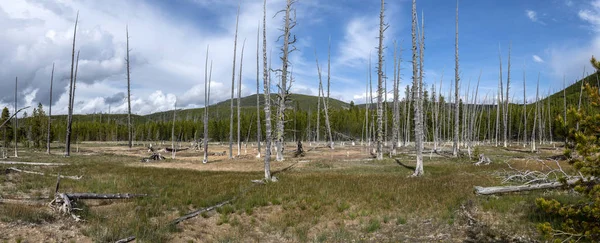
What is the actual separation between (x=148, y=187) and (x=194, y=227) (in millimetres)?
6155

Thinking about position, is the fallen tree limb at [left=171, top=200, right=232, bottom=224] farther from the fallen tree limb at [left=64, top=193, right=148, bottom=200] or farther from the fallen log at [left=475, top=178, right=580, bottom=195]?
the fallen log at [left=475, top=178, right=580, bottom=195]

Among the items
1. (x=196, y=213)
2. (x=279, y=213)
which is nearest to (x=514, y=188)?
(x=279, y=213)

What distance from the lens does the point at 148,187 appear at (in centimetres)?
1576

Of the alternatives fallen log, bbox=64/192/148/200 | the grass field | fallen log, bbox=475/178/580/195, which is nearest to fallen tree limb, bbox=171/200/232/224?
the grass field

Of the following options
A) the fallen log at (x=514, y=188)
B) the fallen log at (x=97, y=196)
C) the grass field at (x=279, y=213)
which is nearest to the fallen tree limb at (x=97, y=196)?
the fallen log at (x=97, y=196)

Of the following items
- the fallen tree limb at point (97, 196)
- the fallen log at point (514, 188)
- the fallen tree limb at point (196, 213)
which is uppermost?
the fallen log at point (514, 188)

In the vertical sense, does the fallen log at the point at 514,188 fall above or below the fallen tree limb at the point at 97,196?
above

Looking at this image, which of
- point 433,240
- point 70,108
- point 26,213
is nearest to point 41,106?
point 70,108

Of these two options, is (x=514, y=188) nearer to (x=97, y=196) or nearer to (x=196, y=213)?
(x=196, y=213)

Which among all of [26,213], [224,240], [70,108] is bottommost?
[224,240]

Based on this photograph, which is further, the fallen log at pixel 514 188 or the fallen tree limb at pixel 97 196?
the fallen tree limb at pixel 97 196

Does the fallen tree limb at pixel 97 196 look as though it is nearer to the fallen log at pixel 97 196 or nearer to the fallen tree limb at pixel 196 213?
the fallen log at pixel 97 196

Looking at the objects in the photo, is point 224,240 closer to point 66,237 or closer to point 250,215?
point 250,215

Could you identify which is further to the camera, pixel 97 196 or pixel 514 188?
pixel 97 196
